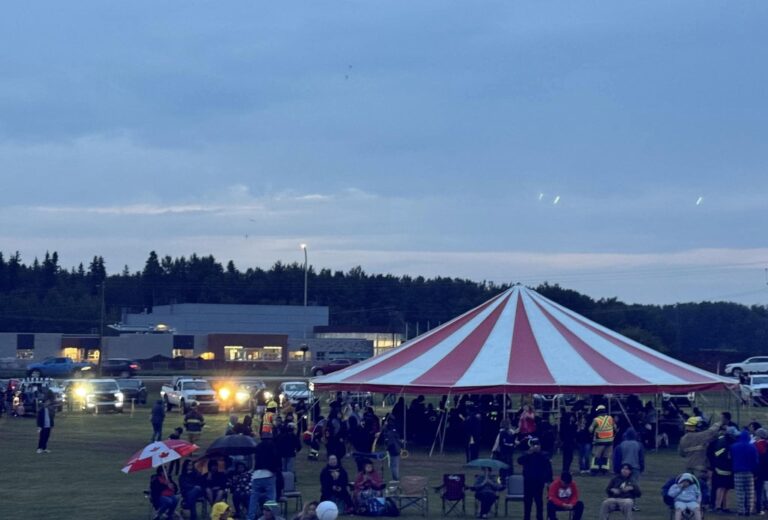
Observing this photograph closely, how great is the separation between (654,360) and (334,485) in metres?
12.0

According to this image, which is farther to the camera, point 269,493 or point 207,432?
point 207,432

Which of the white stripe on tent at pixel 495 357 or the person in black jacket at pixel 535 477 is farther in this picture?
the white stripe on tent at pixel 495 357

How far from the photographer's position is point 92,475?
23.3 meters

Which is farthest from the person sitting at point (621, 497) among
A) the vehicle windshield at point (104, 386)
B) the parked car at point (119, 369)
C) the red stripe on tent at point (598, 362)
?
the parked car at point (119, 369)

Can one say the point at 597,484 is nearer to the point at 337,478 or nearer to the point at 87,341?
the point at 337,478

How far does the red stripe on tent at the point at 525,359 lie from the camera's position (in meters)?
25.0

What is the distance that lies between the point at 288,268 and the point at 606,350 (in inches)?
5288

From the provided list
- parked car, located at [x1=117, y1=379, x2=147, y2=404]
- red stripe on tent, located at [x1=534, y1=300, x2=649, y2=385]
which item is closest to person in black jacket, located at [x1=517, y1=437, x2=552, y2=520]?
red stripe on tent, located at [x1=534, y1=300, x2=649, y2=385]

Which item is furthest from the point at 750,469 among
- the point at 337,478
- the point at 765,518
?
the point at 337,478

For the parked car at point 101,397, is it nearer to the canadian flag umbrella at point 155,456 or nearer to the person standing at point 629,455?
the canadian flag umbrella at point 155,456

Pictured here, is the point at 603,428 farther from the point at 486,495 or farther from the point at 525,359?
the point at 486,495

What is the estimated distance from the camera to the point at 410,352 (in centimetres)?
2816

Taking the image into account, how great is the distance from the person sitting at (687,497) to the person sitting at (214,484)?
22.2 feet

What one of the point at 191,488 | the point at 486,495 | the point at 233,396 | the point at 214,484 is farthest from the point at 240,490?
the point at 233,396
